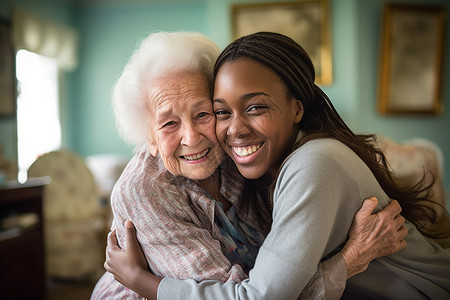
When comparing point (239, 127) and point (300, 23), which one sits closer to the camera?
point (239, 127)

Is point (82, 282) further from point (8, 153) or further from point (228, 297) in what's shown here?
point (228, 297)

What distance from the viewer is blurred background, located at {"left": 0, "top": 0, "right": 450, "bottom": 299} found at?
3.31 m

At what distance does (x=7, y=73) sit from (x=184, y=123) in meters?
3.64

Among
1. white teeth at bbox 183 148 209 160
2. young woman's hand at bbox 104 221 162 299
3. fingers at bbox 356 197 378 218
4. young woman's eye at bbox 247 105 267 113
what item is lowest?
young woman's hand at bbox 104 221 162 299

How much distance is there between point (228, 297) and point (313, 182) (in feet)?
1.07

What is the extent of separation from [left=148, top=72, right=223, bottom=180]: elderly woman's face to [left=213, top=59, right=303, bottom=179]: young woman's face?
0.20ft

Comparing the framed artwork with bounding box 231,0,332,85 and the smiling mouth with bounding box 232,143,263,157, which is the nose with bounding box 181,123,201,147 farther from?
the framed artwork with bounding box 231,0,332,85

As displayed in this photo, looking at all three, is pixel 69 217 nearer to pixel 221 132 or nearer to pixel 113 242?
pixel 113 242

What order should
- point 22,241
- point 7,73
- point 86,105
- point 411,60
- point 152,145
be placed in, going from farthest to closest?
1. point 86,105
2. point 411,60
3. point 7,73
4. point 22,241
5. point 152,145

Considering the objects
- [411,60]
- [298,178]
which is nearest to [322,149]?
[298,178]

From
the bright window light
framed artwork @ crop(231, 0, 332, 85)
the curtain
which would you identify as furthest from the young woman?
the curtain

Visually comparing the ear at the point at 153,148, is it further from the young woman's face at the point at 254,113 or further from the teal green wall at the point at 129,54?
the teal green wall at the point at 129,54

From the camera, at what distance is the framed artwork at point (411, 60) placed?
457 centimetres

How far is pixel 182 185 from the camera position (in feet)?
4.08
